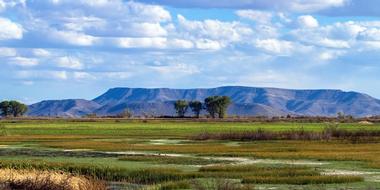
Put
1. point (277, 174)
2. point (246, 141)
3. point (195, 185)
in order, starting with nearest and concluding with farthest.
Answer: point (195, 185) < point (277, 174) < point (246, 141)

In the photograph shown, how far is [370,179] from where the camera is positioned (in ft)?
103

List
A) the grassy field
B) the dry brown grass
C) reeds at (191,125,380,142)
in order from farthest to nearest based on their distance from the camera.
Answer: reeds at (191,125,380,142)
the grassy field
the dry brown grass

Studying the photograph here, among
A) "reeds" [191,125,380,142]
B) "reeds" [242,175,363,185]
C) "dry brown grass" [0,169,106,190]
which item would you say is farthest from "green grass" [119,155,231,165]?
"reeds" [191,125,380,142]

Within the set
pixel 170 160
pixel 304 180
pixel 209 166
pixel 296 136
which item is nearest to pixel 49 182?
pixel 304 180

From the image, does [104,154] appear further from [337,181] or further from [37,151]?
[337,181]

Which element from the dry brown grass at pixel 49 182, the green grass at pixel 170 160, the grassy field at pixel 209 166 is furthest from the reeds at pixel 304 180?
the green grass at pixel 170 160

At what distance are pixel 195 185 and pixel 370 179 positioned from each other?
8.30 metres

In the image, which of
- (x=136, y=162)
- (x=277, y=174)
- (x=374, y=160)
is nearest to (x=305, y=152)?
(x=374, y=160)

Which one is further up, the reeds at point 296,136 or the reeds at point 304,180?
the reeds at point 296,136

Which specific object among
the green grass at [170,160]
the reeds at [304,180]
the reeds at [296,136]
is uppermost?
the reeds at [296,136]

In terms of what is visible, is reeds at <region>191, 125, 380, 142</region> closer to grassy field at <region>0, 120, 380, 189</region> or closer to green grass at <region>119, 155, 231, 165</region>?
grassy field at <region>0, 120, 380, 189</region>

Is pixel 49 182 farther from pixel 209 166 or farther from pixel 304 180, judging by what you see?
pixel 209 166

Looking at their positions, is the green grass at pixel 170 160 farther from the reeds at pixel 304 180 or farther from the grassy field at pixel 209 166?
the reeds at pixel 304 180

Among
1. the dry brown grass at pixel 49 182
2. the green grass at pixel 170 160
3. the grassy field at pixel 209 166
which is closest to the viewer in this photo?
the dry brown grass at pixel 49 182
